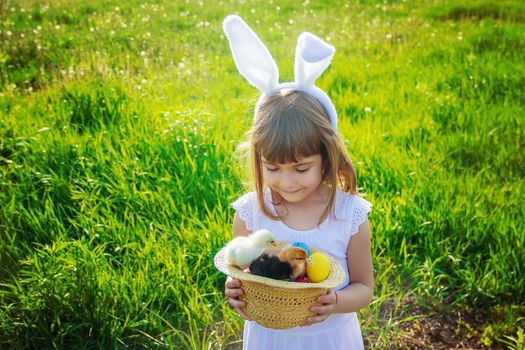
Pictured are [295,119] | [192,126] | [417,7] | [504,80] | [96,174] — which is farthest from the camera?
[417,7]

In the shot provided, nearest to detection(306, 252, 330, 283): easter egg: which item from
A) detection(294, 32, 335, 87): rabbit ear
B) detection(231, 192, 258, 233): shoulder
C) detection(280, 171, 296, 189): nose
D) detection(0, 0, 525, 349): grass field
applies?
detection(280, 171, 296, 189): nose

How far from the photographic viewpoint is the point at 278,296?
4.99 ft

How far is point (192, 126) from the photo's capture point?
3.73m

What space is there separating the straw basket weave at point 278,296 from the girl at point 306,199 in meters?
0.06

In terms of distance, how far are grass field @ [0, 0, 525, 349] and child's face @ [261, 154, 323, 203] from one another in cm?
41

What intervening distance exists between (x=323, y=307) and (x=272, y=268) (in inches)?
8.3

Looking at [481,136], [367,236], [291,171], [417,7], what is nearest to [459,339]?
[367,236]

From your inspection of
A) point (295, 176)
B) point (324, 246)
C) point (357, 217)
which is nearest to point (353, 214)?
point (357, 217)

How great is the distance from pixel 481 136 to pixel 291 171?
256cm

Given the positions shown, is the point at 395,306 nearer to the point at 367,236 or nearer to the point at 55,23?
the point at 367,236

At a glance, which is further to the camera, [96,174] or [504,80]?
[504,80]

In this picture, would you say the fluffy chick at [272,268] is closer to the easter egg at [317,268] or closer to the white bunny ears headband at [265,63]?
the easter egg at [317,268]

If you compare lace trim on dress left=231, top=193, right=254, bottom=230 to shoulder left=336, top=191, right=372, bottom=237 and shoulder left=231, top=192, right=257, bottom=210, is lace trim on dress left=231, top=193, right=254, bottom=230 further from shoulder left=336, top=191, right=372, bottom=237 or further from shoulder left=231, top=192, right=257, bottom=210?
shoulder left=336, top=191, right=372, bottom=237

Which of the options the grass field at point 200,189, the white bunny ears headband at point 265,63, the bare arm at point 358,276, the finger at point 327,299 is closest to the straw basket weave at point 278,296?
the finger at point 327,299
